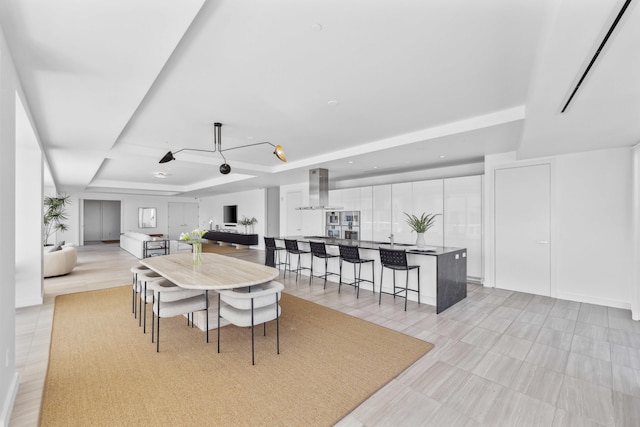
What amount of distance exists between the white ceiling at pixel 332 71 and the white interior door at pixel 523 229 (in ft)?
1.96

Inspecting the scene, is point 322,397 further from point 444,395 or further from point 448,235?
point 448,235

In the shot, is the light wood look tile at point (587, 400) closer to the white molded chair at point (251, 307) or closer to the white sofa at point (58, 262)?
the white molded chair at point (251, 307)

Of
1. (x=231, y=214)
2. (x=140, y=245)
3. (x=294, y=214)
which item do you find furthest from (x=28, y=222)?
(x=231, y=214)

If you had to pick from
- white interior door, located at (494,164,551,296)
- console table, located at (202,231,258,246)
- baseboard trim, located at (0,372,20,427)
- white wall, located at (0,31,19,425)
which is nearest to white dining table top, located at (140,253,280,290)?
white wall, located at (0,31,19,425)

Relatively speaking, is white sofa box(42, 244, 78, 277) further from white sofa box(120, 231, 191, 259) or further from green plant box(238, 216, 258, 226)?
green plant box(238, 216, 258, 226)

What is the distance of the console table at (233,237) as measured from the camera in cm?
1164

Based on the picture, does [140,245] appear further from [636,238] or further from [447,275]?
[636,238]

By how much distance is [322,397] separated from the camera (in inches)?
84.8

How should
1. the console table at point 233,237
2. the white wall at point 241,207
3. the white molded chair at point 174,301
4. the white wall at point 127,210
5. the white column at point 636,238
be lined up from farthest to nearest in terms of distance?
the white wall at point 127,210 < the console table at point 233,237 < the white wall at point 241,207 < the white column at point 636,238 < the white molded chair at point 174,301

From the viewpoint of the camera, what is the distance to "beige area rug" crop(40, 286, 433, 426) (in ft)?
6.47

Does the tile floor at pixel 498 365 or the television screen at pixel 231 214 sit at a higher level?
the television screen at pixel 231 214

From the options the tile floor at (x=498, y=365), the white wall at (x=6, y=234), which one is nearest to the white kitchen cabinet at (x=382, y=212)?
the tile floor at (x=498, y=365)

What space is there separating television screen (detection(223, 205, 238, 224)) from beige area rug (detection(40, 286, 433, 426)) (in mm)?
9452

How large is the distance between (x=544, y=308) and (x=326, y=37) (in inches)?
186
